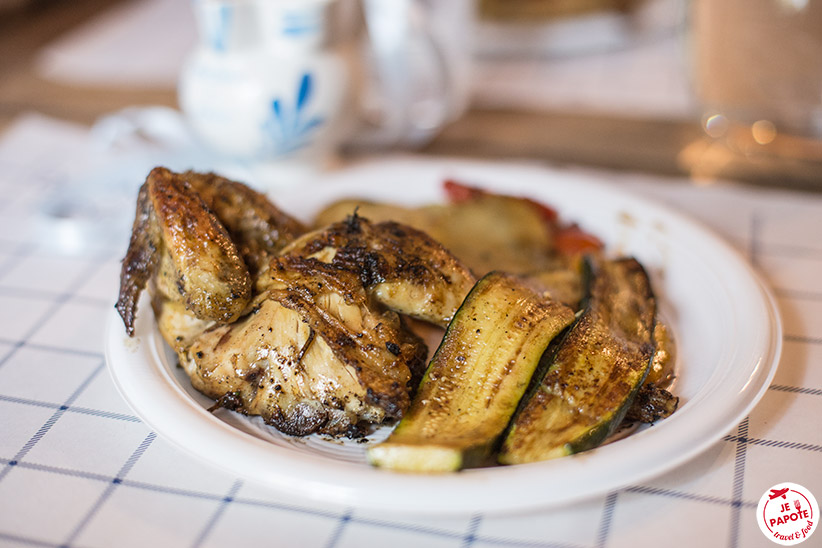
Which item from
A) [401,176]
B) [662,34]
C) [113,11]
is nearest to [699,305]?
[401,176]

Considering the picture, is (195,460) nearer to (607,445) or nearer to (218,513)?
(218,513)

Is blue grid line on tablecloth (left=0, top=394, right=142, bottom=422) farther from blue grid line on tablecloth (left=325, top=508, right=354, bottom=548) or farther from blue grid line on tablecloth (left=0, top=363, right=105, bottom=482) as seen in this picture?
blue grid line on tablecloth (left=325, top=508, right=354, bottom=548)

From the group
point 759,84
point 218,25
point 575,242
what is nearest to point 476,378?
point 575,242

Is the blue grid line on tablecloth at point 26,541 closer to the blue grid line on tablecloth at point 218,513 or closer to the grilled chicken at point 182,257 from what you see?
the blue grid line on tablecloth at point 218,513

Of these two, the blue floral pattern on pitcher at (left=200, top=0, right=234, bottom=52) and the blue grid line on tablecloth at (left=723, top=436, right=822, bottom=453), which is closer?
the blue grid line on tablecloth at (left=723, top=436, right=822, bottom=453)

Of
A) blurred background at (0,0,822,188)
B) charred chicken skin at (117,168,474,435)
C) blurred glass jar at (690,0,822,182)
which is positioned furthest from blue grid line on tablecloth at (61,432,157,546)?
blurred glass jar at (690,0,822,182)

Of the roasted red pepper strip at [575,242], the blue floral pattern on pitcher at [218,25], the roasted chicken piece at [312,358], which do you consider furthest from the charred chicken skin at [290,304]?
the blue floral pattern on pitcher at [218,25]
